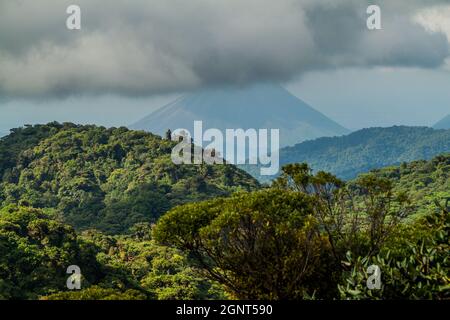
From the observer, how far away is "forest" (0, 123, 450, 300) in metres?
16.0

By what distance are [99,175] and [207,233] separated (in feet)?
362

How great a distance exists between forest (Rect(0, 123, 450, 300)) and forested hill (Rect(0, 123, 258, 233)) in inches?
12.5

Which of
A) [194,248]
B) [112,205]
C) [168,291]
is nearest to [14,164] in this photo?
[112,205]

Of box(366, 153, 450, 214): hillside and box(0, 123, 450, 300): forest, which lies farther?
box(366, 153, 450, 214): hillside

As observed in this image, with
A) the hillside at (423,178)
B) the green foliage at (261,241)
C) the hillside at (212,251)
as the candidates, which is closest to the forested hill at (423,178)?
the hillside at (423,178)

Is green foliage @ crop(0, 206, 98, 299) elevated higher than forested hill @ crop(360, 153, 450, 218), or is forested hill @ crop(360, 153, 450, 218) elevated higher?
forested hill @ crop(360, 153, 450, 218)

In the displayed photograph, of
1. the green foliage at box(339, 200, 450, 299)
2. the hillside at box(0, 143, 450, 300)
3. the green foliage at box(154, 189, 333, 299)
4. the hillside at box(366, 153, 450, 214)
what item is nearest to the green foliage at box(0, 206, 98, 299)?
the hillside at box(0, 143, 450, 300)

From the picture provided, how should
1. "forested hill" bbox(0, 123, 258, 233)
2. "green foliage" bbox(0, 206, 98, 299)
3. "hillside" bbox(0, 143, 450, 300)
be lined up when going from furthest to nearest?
"forested hill" bbox(0, 123, 258, 233)
"green foliage" bbox(0, 206, 98, 299)
"hillside" bbox(0, 143, 450, 300)

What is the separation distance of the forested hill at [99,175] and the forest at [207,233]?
318mm

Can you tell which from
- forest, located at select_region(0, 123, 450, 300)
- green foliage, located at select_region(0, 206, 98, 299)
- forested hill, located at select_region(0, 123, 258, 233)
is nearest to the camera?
forest, located at select_region(0, 123, 450, 300)

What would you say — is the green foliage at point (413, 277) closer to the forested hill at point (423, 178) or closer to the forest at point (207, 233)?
the forest at point (207, 233)

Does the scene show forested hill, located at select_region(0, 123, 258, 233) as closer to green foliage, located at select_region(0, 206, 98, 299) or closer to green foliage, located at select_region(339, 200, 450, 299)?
green foliage, located at select_region(0, 206, 98, 299)

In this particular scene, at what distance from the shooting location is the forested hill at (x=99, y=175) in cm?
10631
